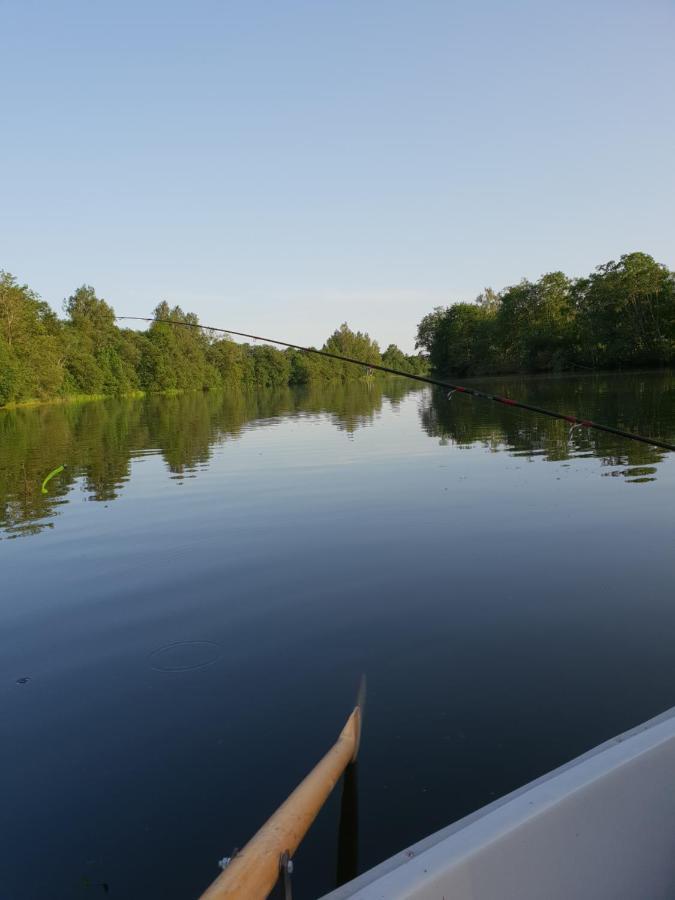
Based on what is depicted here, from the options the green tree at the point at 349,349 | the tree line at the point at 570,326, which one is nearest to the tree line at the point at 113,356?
the green tree at the point at 349,349

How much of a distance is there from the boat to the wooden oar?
0.03 metres

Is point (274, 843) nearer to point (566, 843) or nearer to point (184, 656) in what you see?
point (566, 843)

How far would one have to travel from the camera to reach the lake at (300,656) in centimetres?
364

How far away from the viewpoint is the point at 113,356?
8944 cm

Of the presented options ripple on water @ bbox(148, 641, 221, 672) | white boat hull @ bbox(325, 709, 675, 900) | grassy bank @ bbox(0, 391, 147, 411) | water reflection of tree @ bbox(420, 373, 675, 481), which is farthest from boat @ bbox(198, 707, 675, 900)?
grassy bank @ bbox(0, 391, 147, 411)

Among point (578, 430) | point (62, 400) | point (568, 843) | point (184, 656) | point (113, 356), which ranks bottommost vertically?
point (184, 656)

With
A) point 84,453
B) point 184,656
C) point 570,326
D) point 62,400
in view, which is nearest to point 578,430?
point 84,453

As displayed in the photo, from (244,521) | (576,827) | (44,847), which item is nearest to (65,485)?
(244,521)

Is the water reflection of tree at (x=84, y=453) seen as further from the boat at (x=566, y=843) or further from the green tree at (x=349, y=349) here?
the green tree at (x=349, y=349)

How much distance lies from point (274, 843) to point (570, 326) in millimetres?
90479

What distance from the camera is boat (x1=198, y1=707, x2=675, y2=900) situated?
1.89 meters

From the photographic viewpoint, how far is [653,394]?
104 ft

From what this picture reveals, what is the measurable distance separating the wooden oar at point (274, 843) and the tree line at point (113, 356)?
12.0m

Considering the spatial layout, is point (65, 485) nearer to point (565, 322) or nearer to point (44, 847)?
point (44, 847)
